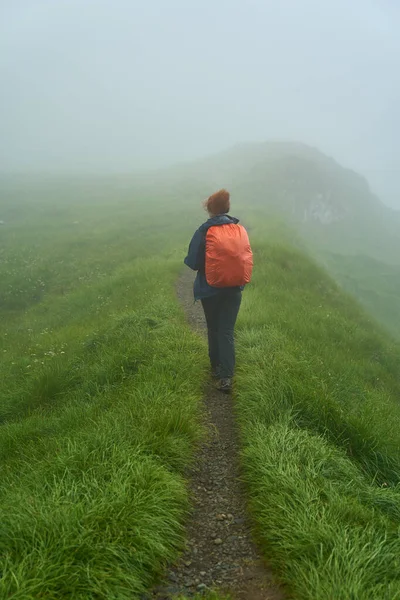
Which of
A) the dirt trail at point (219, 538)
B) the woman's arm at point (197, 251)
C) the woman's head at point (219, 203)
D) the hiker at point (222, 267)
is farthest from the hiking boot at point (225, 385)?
the woman's head at point (219, 203)

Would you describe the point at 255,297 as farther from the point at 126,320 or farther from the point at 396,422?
the point at 396,422

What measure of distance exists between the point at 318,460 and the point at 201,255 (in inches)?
137

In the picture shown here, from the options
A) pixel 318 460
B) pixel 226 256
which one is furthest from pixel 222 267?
pixel 318 460

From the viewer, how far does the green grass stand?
11.2ft

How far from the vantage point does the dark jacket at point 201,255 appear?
6.90 meters

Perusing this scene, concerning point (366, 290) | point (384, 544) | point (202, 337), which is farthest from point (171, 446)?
point (366, 290)

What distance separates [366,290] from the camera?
119ft

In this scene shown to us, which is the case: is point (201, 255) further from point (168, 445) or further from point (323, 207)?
point (323, 207)

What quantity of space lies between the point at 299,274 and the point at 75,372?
12.6 meters

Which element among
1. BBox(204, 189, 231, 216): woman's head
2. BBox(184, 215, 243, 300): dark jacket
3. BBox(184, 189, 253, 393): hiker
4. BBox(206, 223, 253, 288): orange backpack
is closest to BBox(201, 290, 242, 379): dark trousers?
BBox(184, 189, 253, 393): hiker

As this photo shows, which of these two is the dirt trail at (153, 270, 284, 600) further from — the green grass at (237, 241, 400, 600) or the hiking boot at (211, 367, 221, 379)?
the hiking boot at (211, 367, 221, 379)

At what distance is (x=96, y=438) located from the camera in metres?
4.96

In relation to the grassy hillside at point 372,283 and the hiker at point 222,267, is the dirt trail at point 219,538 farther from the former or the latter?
the grassy hillside at point 372,283

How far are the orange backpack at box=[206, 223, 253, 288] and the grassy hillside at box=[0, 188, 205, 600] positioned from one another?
1683 mm
